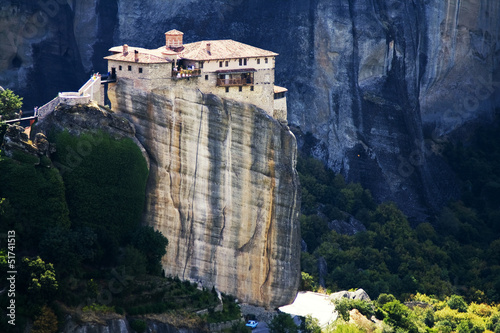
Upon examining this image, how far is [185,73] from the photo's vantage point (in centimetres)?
9000

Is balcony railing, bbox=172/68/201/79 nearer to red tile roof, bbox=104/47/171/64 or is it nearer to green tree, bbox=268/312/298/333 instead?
red tile roof, bbox=104/47/171/64

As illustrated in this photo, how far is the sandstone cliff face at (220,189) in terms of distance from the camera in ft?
293

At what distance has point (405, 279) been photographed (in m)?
109

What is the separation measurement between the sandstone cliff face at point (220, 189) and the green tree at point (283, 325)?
4.52m

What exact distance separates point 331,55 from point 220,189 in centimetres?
3496

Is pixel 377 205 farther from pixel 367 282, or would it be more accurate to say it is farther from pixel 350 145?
pixel 367 282

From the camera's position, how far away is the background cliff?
399 ft

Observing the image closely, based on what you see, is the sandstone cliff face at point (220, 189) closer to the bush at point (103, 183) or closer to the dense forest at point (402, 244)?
the bush at point (103, 183)

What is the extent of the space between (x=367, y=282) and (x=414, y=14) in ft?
95.1

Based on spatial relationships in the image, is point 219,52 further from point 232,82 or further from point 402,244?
point 402,244

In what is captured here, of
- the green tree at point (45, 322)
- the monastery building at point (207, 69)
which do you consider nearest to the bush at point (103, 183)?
the monastery building at point (207, 69)

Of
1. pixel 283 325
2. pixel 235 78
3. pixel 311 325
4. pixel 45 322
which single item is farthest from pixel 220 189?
pixel 45 322

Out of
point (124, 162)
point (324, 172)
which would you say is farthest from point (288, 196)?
point (324, 172)

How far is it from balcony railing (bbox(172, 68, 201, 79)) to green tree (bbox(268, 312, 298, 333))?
17.2m
